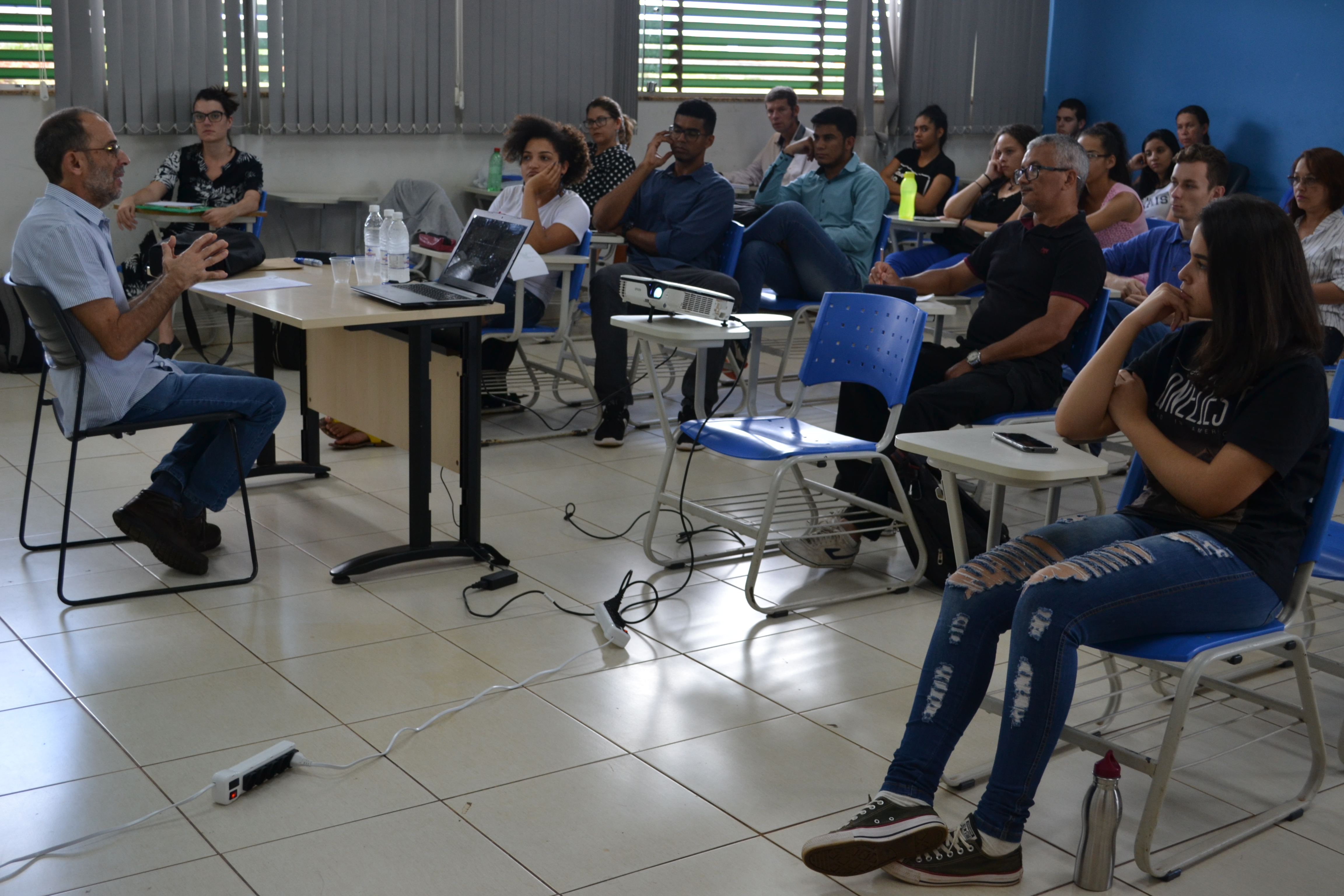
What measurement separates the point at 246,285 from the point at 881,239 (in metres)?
2.97

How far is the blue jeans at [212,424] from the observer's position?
2957mm

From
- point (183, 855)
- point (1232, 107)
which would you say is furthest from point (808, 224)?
point (1232, 107)

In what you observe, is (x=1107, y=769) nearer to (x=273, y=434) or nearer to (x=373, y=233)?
(x=373, y=233)

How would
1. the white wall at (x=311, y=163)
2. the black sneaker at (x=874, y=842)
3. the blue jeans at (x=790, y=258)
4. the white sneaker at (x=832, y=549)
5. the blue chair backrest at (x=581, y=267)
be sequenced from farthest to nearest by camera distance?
1. the white wall at (x=311, y=163)
2. the blue jeans at (x=790, y=258)
3. the blue chair backrest at (x=581, y=267)
4. the white sneaker at (x=832, y=549)
5. the black sneaker at (x=874, y=842)

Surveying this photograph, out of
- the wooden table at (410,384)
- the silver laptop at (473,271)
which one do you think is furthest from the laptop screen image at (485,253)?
the wooden table at (410,384)

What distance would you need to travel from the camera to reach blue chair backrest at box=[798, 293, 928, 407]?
10.1 ft

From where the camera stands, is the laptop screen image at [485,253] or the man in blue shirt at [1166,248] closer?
the laptop screen image at [485,253]

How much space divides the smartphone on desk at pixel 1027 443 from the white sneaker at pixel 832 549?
3.43ft

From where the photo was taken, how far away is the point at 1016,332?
11.4 ft

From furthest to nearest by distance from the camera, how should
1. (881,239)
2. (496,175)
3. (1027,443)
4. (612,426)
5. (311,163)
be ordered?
(496,175)
(311,163)
(881,239)
(612,426)
(1027,443)

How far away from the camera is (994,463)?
2.14 metres

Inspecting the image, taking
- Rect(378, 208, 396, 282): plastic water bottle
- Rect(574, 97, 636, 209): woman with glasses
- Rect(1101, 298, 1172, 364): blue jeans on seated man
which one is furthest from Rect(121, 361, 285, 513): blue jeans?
Rect(574, 97, 636, 209): woman with glasses

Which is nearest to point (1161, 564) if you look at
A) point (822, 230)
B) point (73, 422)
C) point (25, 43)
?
point (73, 422)

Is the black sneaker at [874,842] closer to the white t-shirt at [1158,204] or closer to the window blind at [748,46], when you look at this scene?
the white t-shirt at [1158,204]
